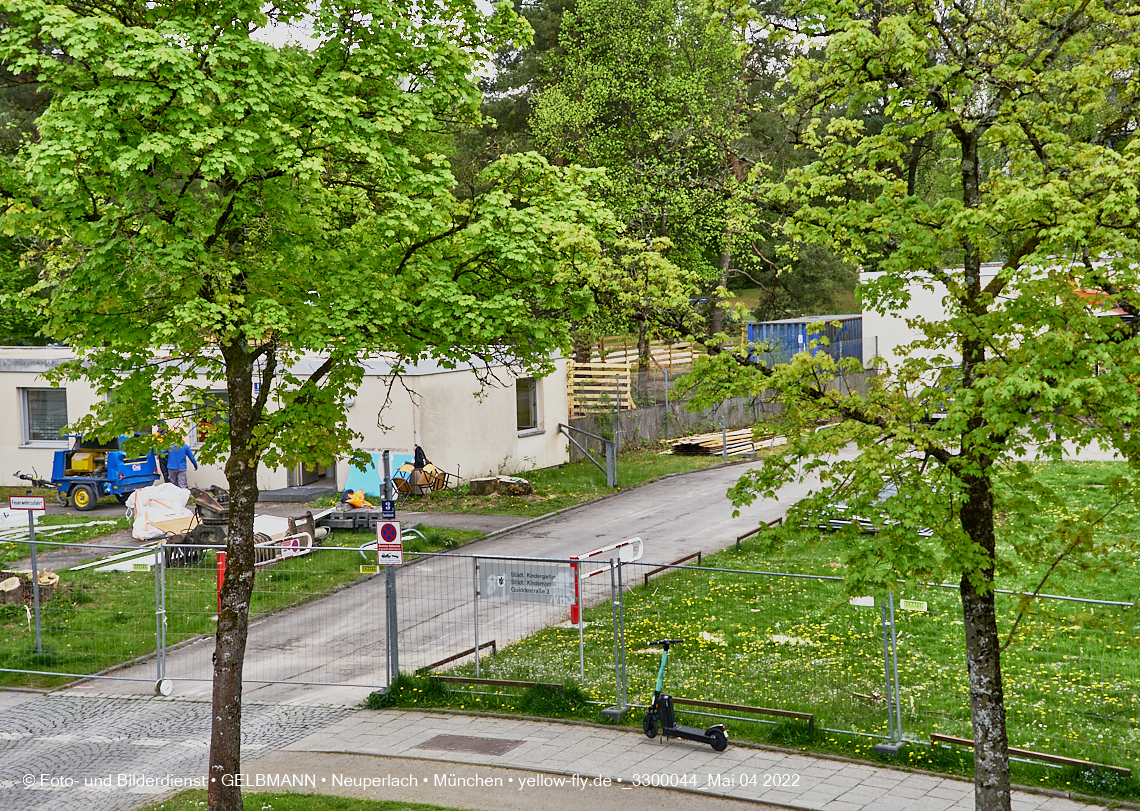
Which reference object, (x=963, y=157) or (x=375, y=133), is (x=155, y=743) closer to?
(x=375, y=133)

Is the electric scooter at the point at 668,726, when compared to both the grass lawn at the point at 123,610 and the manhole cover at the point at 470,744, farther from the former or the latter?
the grass lawn at the point at 123,610

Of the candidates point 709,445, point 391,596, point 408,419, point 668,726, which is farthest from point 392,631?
point 709,445

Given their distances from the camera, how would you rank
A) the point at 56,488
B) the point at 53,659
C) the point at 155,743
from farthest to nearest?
1. the point at 56,488
2. the point at 53,659
3. the point at 155,743

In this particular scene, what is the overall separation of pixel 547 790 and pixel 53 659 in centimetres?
858

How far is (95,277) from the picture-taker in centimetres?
841

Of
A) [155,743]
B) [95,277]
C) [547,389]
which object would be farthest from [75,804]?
[547,389]

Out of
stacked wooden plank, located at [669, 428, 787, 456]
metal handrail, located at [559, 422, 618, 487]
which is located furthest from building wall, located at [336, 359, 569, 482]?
stacked wooden plank, located at [669, 428, 787, 456]

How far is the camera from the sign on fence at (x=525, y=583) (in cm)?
1311

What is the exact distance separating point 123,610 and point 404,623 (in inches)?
178

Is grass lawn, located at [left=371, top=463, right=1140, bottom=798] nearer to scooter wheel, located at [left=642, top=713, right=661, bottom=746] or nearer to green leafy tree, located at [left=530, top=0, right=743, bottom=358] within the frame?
scooter wheel, located at [left=642, top=713, right=661, bottom=746]

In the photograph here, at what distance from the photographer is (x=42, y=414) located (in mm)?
30344

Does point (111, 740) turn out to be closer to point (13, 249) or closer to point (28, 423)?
point (28, 423)

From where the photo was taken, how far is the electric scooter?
11.0m

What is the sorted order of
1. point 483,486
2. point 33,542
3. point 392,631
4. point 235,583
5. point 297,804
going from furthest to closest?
point 483,486 < point 33,542 < point 392,631 < point 297,804 < point 235,583
